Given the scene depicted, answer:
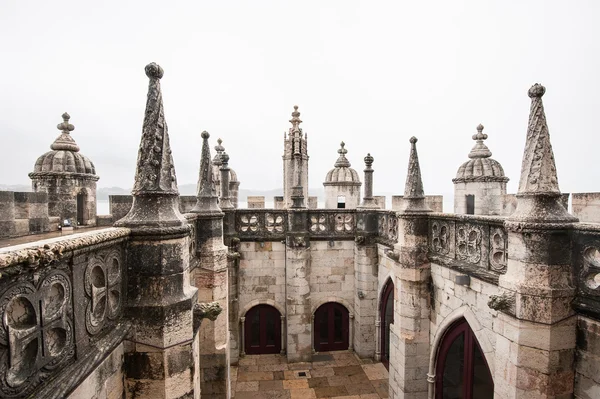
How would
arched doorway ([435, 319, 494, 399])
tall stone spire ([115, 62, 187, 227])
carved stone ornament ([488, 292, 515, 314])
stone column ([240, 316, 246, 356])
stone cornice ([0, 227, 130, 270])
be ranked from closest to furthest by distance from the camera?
stone cornice ([0, 227, 130, 270]) → tall stone spire ([115, 62, 187, 227]) → carved stone ornament ([488, 292, 515, 314]) → arched doorway ([435, 319, 494, 399]) → stone column ([240, 316, 246, 356])

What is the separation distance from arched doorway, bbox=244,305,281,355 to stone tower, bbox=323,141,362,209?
10.1 m

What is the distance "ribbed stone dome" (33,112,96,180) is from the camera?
36.9 feet

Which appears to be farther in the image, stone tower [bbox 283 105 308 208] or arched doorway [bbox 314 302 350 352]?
stone tower [bbox 283 105 308 208]

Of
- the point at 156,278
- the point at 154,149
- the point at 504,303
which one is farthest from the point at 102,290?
the point at 504,303

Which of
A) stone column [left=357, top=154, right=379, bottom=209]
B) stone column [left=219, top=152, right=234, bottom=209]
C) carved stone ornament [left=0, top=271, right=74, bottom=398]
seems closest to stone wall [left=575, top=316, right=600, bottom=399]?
carved stone ornament [left=0, top=271, right=74, bottom=398]

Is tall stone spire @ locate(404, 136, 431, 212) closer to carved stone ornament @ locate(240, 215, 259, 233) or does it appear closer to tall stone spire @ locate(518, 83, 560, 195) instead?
tall stone spire @ locate(518, 83, 560, 195)

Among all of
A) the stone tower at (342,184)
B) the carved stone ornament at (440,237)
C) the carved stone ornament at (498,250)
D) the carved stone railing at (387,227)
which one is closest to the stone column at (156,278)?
the carved stone ornament at (498,250)

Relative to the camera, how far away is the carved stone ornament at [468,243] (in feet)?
19.5

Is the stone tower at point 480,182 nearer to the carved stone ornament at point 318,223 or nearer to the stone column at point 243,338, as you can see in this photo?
the carved stone ornament at point 318,223

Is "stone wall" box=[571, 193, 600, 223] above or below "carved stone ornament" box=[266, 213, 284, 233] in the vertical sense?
above

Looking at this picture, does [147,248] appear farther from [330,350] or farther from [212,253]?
[330,350]

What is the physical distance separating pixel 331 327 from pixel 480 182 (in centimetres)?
982

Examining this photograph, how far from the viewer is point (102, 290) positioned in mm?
3168

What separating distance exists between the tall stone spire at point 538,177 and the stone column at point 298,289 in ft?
24.3
